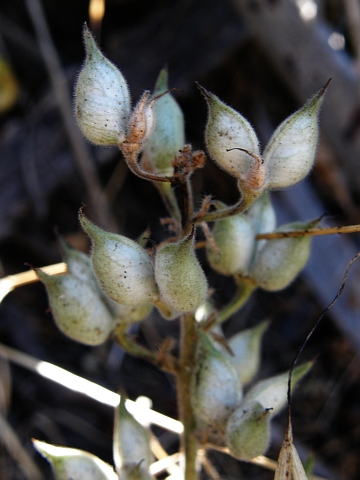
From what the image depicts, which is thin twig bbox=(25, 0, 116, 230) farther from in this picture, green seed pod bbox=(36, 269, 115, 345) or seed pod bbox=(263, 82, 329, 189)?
seed pod bbox=(263, 82, 329, 189)

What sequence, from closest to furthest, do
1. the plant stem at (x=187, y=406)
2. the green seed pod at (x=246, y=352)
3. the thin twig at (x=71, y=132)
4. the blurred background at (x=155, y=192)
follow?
1. the plant stem at (x=187, y=406)
2. the green seed pod at (x=246, y=352)
3. the blurred background at (x=155, y=192)
4. the thin twig at (x=71, y=132)

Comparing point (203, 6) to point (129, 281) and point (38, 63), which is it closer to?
point (38, 63)

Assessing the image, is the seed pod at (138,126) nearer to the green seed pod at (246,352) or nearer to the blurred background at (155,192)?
the green seed pod at (246,352)

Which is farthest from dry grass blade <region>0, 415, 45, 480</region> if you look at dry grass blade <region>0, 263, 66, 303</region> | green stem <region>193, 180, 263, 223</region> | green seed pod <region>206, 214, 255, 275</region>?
green stem <region>193, 180, 263, 223</region>

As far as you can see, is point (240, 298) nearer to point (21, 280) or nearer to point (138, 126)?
point (138, 126)

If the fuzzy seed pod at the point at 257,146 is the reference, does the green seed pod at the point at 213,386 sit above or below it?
below

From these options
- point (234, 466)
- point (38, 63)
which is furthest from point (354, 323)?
point (38, 63)

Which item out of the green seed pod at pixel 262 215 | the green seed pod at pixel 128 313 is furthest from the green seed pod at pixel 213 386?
the green seed pod at pixel 262 215

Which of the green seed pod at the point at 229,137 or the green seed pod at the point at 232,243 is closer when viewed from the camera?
the green seed pod at the point at 229,137
